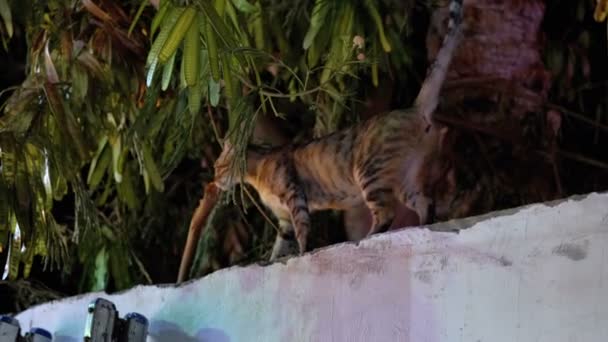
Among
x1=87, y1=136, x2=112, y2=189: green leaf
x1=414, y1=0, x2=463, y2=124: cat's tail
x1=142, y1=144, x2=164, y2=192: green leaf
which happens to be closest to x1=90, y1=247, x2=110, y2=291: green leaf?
x1=87, y1=136, x2=112, y2=189: green leaf

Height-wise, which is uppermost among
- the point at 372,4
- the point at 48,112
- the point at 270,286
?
the point at 372,4

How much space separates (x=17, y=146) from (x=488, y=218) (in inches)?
52.6

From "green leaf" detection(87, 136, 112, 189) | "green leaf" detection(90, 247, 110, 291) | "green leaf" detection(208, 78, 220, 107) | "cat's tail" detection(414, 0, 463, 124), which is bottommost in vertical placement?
"green leaf" detection(90, 247, 110, 291)

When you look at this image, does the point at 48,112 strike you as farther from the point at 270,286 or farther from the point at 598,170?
the point at 598,170

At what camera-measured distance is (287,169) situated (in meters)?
2.33

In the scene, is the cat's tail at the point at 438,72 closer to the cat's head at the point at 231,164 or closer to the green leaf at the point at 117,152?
the cat's head at the point at 231,164

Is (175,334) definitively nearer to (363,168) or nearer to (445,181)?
(363,168)

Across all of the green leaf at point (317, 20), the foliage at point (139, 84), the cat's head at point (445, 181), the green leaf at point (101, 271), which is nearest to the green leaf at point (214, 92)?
the foliage at point (139, 84)

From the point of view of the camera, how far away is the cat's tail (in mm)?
2174

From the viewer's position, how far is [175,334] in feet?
6.96

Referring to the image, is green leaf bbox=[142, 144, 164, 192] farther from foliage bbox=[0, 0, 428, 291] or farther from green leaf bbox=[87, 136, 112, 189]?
green leaf bbox=[87, 136, 112, 189]

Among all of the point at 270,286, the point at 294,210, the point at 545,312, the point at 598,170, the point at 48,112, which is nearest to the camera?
the point at 545,312

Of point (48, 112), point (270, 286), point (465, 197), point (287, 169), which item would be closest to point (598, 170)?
point (465, 197)

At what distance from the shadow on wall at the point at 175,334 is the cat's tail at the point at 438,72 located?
675mm
